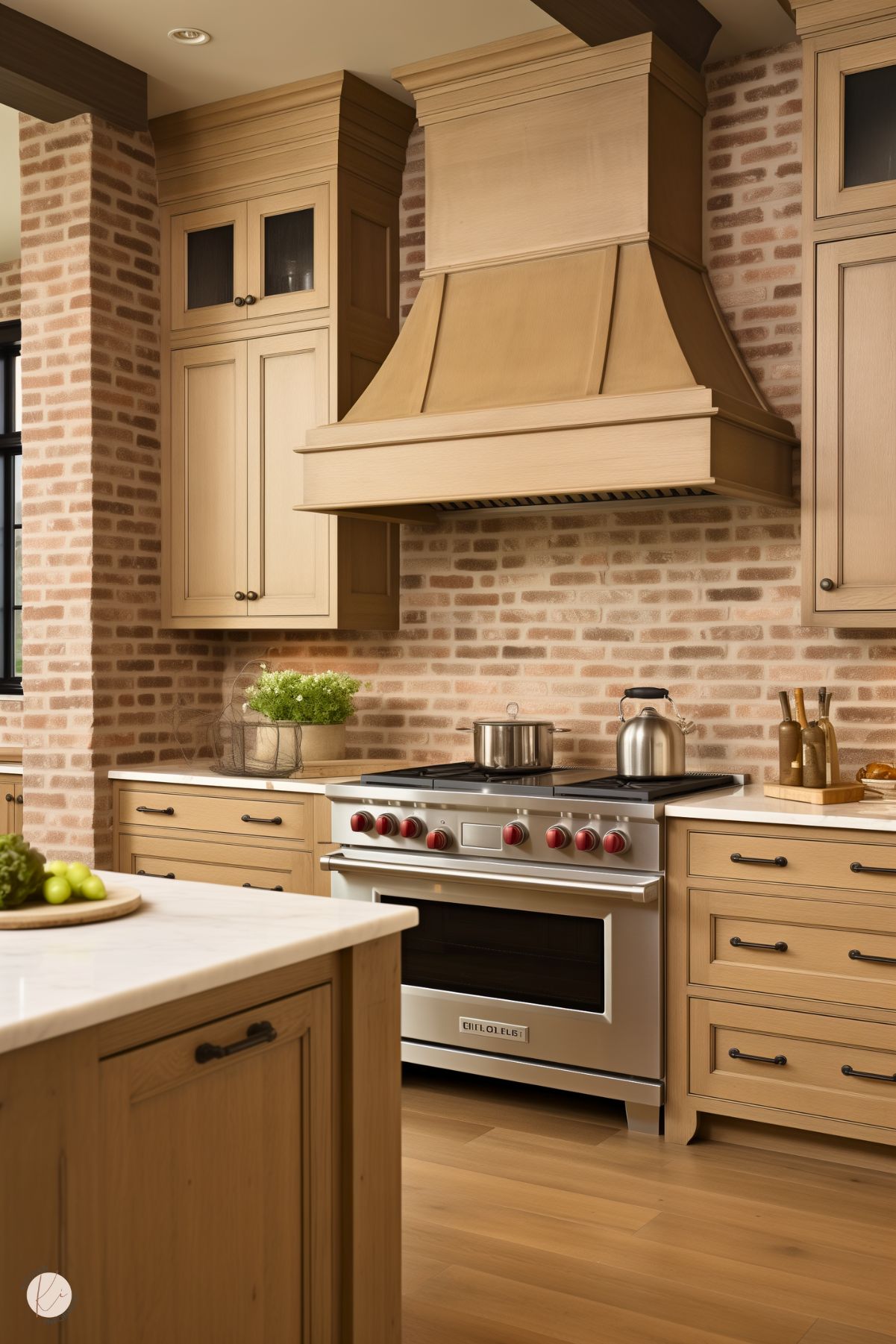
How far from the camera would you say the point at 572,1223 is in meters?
2.98

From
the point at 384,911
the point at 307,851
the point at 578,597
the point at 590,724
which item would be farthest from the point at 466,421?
the point at 384,911

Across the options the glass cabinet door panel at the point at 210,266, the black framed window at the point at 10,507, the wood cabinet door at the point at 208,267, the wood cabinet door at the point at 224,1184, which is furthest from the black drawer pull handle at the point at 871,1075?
the black framed window at the point at 10,507

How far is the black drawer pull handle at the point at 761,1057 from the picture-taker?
11.0 feet

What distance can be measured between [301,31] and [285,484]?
1453mm

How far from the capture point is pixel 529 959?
372 cm

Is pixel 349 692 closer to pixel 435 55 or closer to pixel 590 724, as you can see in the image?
pixel 590 724

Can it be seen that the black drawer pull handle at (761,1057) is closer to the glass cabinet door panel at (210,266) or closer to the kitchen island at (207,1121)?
the kitchen island at (207,1121)

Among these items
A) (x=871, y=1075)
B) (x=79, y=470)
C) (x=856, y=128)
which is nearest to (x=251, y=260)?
(x=79, y=470)

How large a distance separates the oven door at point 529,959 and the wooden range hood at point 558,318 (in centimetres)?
111

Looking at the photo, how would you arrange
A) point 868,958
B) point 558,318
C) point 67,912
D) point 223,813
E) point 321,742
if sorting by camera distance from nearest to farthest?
point 67,912
point 868,958
point 558,318
point 223,813
point 321,742

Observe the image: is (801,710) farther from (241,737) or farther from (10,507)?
(10,507)

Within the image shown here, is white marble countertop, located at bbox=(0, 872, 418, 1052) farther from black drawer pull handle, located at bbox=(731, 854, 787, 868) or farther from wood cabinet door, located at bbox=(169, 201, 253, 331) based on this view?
wood cabinet door, located at bbox=(169, 201, 253, 331)

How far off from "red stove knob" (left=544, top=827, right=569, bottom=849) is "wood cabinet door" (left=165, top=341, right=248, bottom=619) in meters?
1.66

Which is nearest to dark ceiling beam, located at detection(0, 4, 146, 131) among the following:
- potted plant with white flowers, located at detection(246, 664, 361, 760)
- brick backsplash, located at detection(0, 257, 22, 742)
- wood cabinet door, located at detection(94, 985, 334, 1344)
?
brick backsplash, located at detection(0, 257, 22, 742)
